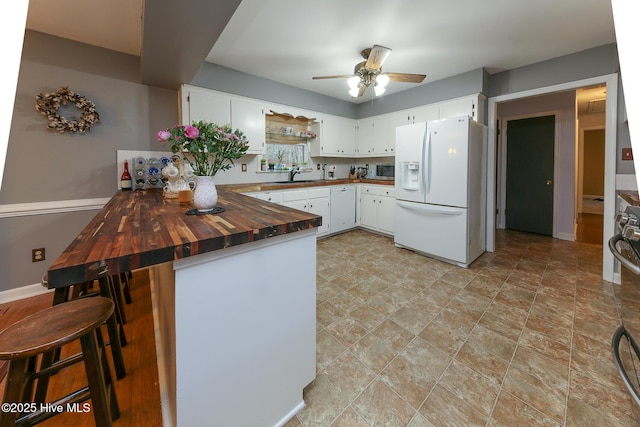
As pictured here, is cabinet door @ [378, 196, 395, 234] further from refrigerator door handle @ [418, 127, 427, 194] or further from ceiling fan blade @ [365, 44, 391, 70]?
ceiling fan blade @ [365, 44, 391, 70]

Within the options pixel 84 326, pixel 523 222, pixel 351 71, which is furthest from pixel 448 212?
pixel 84 326

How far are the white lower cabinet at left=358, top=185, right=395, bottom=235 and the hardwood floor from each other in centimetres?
336

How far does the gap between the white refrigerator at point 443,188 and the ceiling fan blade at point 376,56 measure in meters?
1.07

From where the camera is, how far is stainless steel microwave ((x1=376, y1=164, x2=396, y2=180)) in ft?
15.0

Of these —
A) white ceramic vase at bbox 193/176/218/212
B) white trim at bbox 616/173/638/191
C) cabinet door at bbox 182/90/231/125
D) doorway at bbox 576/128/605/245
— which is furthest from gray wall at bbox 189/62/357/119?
doorway at bbox 576/128/605/245

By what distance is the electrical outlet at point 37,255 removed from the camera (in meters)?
2.51

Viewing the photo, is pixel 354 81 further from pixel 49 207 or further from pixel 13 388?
pixel 49 207

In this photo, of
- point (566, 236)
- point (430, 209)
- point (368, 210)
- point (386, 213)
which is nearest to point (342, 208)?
point (368, 210)

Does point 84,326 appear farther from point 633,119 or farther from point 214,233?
point 633,119

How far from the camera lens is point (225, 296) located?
1003 millimetres

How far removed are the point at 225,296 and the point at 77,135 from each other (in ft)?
9.42

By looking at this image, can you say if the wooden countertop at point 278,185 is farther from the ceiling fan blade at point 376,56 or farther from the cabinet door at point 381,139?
the ceiling fan blade at point 376,56

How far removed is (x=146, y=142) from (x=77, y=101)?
653 mm

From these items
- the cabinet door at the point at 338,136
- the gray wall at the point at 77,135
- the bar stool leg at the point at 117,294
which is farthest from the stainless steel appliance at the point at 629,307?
the cabinet door at the point at 338,136
